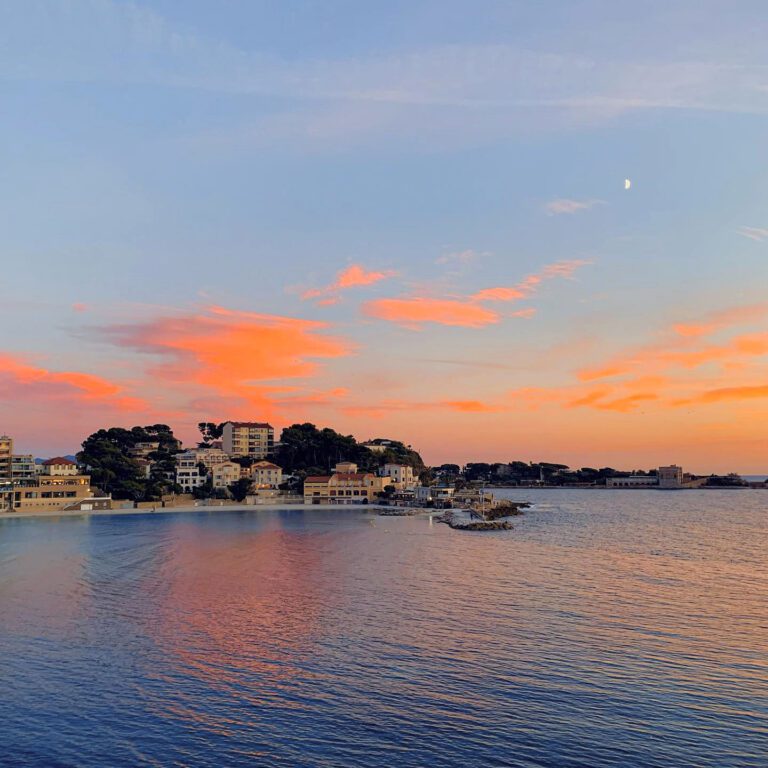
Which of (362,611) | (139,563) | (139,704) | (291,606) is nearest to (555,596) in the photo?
(362,611)

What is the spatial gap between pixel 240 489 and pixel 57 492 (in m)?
44.4

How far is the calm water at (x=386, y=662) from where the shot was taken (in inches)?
932

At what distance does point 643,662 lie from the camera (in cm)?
3191

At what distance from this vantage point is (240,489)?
17362cm

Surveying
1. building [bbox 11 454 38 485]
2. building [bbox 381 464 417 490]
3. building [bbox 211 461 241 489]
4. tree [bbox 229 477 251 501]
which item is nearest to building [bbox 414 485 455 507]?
building [bbox 381 464 417 490]

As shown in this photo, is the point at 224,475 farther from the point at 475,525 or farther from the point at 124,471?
the point at 475,525

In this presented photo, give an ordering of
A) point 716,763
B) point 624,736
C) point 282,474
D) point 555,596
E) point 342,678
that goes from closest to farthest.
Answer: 1. point 716,763
2. point 624,736
3. point 342,678
4. point 555,596
5. point 282,474

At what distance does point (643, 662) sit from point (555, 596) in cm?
1541

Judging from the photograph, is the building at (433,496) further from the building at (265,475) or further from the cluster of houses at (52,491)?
the cluster of houses at (52,491)

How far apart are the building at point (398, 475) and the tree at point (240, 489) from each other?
38.4 meters

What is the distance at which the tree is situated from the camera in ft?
569

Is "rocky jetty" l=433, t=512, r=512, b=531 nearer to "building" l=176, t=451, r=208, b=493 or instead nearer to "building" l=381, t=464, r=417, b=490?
"building" l=381, t=464, r=417, b=490

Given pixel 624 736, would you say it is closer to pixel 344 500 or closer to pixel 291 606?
pixel 291 606

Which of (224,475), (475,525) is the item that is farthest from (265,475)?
(475,525)
